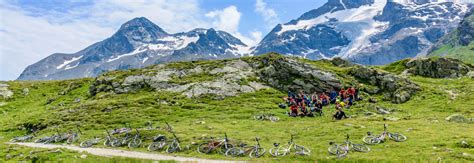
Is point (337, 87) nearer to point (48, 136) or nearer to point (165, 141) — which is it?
point (165, 141)

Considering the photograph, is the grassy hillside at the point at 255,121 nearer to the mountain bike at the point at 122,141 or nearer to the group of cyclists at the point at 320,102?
the group of cyclists at the point at 320,102

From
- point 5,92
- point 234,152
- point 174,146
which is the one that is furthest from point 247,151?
point 5,92

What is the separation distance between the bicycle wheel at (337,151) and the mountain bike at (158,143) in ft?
55.4

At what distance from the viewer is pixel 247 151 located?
37688 millimetres

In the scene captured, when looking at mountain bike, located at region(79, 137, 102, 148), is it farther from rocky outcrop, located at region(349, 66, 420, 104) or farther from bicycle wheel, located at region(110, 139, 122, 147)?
rocky outcrop, located at region(349, 66, 420, 104)

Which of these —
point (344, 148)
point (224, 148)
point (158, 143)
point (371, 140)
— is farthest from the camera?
point (158, 143)

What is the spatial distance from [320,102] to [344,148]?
23.7 m

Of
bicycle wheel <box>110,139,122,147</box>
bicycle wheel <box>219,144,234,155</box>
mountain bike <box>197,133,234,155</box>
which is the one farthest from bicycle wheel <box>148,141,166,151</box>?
bicycle wheel <box>219,144,234,155</box>

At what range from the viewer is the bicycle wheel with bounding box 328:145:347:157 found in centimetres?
3429

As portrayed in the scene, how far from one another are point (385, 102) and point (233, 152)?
38.8 metres

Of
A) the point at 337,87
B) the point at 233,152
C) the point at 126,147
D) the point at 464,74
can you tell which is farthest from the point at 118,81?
the point at 464,74

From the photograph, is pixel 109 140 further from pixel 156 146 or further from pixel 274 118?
pixel 274 118

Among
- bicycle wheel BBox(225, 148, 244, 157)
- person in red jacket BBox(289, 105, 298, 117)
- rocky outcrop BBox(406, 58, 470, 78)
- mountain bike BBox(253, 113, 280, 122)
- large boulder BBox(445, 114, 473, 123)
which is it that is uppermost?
rocky outcrop BBox(406, 58, 470, 78)

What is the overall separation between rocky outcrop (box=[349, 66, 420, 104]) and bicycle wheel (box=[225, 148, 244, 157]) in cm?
3851
